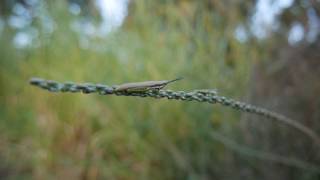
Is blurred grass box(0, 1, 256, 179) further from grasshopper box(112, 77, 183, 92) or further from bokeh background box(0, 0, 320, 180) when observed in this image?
grasshopper box(112, 77, 183, 92)

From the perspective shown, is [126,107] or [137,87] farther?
[126,107]

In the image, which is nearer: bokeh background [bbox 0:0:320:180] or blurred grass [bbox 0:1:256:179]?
bokeh background [bbox 0:0:320:180]

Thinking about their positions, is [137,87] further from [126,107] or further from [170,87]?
[126,107]

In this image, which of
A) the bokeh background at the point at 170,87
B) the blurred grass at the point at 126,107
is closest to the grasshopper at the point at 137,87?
the bokeh background at the point at 170,87

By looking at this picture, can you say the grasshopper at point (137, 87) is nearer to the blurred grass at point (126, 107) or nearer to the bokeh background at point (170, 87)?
the bokeh background at point (170, 87)

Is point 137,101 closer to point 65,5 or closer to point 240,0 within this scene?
point 240,0

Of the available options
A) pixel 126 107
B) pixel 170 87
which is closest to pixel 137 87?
pixel 170 87

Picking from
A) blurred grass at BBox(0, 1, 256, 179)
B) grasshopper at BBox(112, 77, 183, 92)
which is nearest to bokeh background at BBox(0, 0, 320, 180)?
blurred grass at BBox(0, 1, 256, 179)
